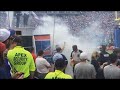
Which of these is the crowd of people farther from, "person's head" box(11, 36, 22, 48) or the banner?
the banner

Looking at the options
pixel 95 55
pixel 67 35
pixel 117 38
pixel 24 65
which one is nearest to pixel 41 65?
pixel 95 55

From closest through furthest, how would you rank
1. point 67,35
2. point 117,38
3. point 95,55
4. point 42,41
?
point 95,55 → point 117,38 → point 42,41 → point 67,35

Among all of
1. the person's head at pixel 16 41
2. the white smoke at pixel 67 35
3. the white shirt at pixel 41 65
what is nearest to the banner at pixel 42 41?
the white smoke at pixel 67 35

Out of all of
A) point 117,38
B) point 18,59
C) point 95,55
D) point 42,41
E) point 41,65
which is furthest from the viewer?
point 42,41

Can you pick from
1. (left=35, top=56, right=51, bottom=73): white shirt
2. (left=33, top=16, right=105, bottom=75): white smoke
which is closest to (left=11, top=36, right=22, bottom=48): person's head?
(left=35, top=56, right=51, bottom=73): white shirt

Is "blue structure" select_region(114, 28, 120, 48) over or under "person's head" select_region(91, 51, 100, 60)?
over

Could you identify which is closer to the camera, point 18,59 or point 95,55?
point 18,59

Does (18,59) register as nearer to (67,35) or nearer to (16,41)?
(16,41)

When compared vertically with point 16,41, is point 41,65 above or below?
below

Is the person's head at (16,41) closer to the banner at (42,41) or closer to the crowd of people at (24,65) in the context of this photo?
the crowd of people at (24,65)

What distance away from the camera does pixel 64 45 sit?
6.13 m
